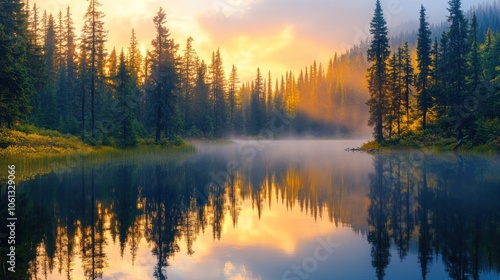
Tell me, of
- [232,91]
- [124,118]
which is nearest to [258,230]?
[124,118]

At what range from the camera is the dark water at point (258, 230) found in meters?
9.19

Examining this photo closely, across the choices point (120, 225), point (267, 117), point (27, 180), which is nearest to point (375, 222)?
Answer: point (120, 225)

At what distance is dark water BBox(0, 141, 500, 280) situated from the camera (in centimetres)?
919

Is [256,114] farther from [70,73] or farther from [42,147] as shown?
[42,147]

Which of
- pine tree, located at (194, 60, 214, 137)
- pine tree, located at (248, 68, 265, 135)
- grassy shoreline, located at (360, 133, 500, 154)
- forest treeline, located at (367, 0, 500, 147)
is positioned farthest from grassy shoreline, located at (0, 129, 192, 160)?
pine tree, located at (248, 68, 265, 135)

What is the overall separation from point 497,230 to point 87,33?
1941 inches

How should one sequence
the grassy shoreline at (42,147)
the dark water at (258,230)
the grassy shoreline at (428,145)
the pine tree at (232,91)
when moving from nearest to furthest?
the dark water at (258,230) → the grassy shoreline at (42,147) → the grassy shoreline at (428,145) → the pine tree at (232,91)

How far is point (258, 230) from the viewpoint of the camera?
13008 mm

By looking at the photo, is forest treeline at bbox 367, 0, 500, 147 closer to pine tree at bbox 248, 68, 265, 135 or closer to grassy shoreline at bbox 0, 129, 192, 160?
grassy shoreline at bbox 0, 129, 192, 160

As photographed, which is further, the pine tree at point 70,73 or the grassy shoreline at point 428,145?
the pine tree at point 70,73

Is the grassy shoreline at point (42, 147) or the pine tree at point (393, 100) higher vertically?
the pine tree at point (393, 100)

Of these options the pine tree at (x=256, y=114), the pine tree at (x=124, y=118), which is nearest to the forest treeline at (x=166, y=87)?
the pine tree at (x=124, y=118)

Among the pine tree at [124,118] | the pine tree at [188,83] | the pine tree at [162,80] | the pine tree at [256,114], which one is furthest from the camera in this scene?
the pine tree at [256,114]

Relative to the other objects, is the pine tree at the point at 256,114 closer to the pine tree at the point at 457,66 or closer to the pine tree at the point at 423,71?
the pine tree at the point at 423,71
